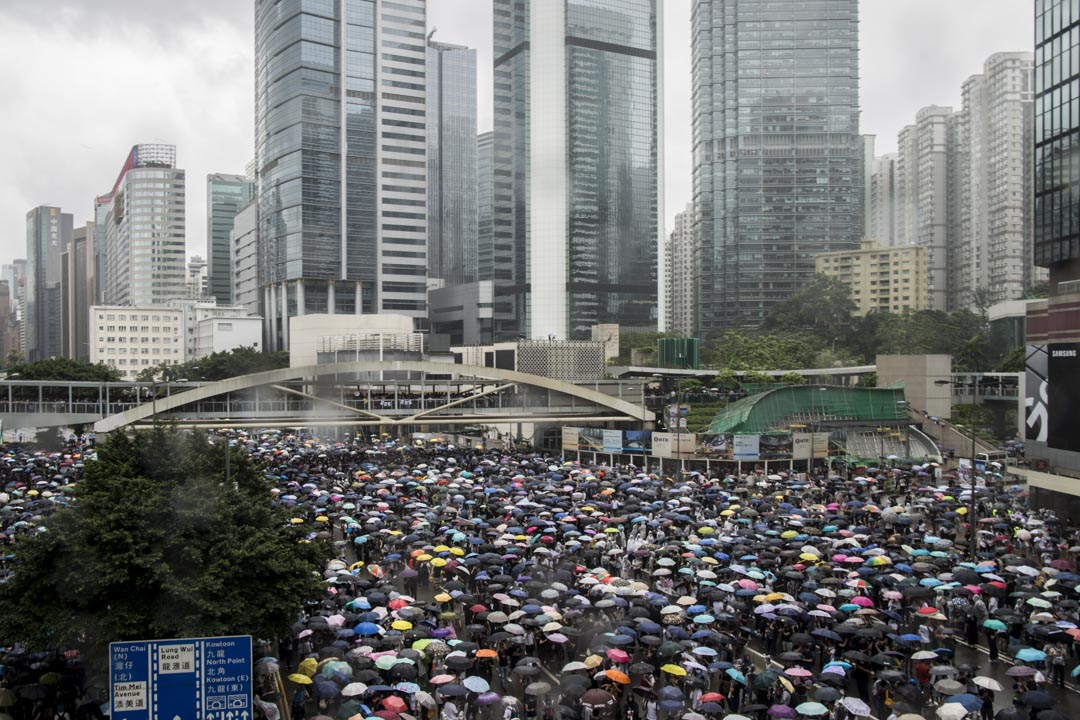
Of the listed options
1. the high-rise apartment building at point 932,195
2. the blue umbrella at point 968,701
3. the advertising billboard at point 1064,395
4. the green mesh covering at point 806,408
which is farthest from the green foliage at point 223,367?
the blue umbrella at point 968,701

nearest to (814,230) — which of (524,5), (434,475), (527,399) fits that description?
(524,5)

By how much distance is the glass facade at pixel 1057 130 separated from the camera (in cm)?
3172

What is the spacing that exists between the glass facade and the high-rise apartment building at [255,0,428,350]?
3100 inches

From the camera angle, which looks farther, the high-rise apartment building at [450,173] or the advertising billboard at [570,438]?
the high-rise apartment building at [450,173]

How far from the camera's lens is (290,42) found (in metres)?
101

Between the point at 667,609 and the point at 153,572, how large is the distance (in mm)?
9127

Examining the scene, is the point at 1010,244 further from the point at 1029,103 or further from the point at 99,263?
the point at 99,263

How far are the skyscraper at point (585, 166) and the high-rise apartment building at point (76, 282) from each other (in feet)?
283

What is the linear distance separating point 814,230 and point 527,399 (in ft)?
232

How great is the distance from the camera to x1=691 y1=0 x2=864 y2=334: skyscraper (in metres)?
108

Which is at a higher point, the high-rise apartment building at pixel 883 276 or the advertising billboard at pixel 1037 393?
the high-rise apartment building at pixel 883 276

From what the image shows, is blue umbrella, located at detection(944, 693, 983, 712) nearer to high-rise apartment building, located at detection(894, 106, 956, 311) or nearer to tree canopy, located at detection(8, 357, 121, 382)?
tree canopy, located at detection(8, 357, 121, 382)

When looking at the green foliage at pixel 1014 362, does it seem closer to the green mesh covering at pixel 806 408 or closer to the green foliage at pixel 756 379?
the green mesh covering at pixel 806 408

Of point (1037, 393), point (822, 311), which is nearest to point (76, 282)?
point (822, 311)
